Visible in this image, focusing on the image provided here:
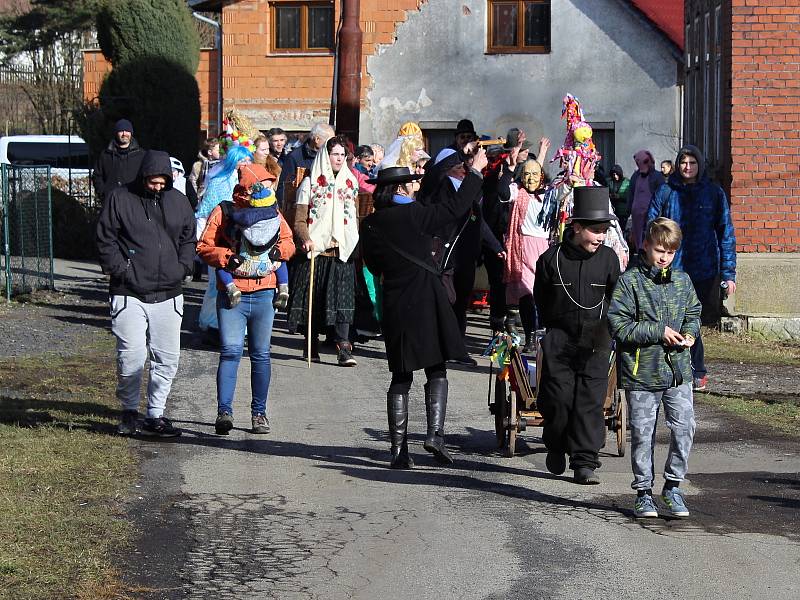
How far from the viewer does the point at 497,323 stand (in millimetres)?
14547

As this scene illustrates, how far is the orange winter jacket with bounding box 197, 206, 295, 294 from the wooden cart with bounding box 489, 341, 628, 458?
1.73 meters

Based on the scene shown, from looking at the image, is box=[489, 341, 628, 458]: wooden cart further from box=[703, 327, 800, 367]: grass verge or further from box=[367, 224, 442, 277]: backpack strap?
box=[703, 327, 800, 367]: grass verge

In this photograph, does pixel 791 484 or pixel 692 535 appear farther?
pixel 791 484

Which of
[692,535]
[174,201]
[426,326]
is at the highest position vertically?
[174,201]

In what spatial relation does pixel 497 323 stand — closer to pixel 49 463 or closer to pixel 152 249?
pixel 152 249

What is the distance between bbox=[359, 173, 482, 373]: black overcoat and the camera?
8945mm

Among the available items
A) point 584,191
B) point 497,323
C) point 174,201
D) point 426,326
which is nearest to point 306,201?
point 497,323

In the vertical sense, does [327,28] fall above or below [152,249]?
above

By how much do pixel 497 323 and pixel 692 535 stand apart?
736cm

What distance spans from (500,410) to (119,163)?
682cm

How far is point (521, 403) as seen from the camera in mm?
9180

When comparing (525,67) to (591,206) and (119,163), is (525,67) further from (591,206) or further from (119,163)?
(591,206)

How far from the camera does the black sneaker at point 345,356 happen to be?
13450 millimetres

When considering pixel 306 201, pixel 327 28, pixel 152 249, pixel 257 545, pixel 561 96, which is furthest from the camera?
pixel 327 28
